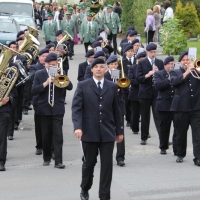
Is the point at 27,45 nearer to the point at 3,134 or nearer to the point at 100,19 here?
the point at 3,134

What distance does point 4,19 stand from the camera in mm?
29719

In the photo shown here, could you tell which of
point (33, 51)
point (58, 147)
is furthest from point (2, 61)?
point (33, 51)

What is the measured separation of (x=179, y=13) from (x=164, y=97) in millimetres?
18131

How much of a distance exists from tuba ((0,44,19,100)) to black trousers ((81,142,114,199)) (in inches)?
109

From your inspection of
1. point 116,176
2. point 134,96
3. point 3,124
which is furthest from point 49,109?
point 134,96

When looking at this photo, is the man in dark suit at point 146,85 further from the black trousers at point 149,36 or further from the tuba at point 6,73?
the black trousers at point 149,36

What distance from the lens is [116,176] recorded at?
11469 millimetres

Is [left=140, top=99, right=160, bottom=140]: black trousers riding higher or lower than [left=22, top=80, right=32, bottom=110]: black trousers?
higher

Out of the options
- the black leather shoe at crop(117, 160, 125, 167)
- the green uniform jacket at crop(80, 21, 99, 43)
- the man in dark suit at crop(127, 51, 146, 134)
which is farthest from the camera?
the green uniform jacket at crop(80, 21, 99, 43)

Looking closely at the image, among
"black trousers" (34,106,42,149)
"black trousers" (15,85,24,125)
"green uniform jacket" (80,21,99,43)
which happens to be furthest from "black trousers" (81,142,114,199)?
"green uniform jacket" (80,21,99,43)

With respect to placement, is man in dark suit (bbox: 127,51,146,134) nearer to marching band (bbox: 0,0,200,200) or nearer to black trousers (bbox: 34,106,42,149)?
marching band (bbox: 0,0,200,200)

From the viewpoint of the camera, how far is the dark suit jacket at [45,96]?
40.1ft

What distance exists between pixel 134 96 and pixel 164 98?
6.51 ft

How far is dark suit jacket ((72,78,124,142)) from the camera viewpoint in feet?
31.9
